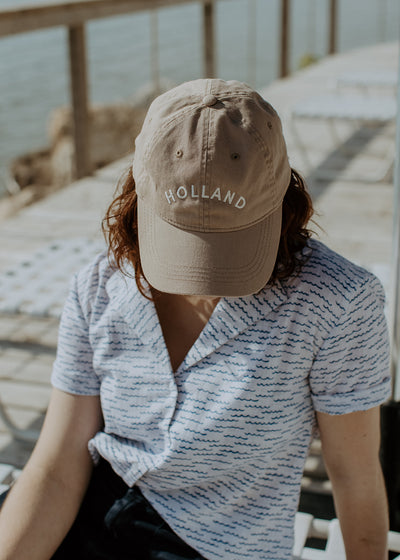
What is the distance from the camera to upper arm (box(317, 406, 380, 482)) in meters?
1.14

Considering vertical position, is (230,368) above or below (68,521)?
above

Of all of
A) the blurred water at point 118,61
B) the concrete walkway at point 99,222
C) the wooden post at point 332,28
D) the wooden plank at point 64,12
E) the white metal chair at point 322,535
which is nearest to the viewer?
the white metal chair at point 322,535

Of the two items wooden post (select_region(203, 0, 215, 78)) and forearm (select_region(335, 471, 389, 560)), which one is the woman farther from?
wooden post (select_region(203, 0, 215, 78))

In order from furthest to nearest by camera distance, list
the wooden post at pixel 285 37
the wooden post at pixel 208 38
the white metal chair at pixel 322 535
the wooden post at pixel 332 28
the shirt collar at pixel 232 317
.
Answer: the wooden post at pixel 332 28 → the wooden post at pixel 285 37 → the wooden post at pixel 208 38 → the white metal chair at pixel 322 535 → the shirt collar at pixel 232 317

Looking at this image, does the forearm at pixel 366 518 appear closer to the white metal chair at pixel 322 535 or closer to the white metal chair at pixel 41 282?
the white metal chair at pixel 322 535

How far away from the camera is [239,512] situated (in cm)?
120

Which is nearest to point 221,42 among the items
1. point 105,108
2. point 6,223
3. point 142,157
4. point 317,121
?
point 105,108

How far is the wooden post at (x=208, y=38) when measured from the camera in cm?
614

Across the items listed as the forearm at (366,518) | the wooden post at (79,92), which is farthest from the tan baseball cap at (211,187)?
the wooden post at (79,92)

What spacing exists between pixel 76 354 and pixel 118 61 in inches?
457

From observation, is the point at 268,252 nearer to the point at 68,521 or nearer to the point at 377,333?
the point at 377,333

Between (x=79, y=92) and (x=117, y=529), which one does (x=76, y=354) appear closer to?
(x=117, y=529)

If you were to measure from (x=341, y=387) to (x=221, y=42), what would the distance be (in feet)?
45.8

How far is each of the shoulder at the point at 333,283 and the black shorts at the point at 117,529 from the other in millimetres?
457
